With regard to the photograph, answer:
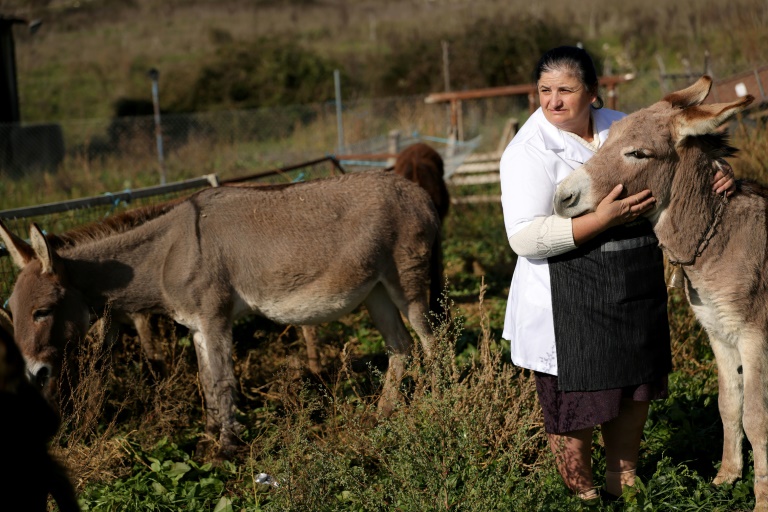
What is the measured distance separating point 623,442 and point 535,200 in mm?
1221

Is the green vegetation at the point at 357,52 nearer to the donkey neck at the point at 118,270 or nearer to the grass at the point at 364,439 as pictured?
the grass at the point at 364,439

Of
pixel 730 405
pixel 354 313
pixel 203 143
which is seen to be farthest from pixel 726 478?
pixel 203 143

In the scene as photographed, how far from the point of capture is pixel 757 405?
10.7ft

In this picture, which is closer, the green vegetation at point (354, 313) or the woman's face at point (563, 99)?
the woman's face at point (563, 99)

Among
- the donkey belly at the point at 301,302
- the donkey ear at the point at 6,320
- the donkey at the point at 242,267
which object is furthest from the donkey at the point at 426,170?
the donkey ear at the point at 6,320

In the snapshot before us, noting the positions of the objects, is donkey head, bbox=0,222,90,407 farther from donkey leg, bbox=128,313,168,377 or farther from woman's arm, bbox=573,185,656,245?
woman's arm, bbox=573,185,656,245

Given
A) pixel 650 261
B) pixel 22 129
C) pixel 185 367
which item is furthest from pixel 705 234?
pixel 22 129

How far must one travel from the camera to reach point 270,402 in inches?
198

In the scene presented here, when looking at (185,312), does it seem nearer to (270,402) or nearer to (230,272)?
(230,272)

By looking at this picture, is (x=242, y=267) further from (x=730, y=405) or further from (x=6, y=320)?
(x=730, y=405)

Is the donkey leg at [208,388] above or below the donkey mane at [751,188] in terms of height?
below

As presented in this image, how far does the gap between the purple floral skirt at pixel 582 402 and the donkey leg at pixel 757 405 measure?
0.43 metres

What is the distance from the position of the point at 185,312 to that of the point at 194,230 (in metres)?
0.55

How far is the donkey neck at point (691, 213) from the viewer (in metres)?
3.15
